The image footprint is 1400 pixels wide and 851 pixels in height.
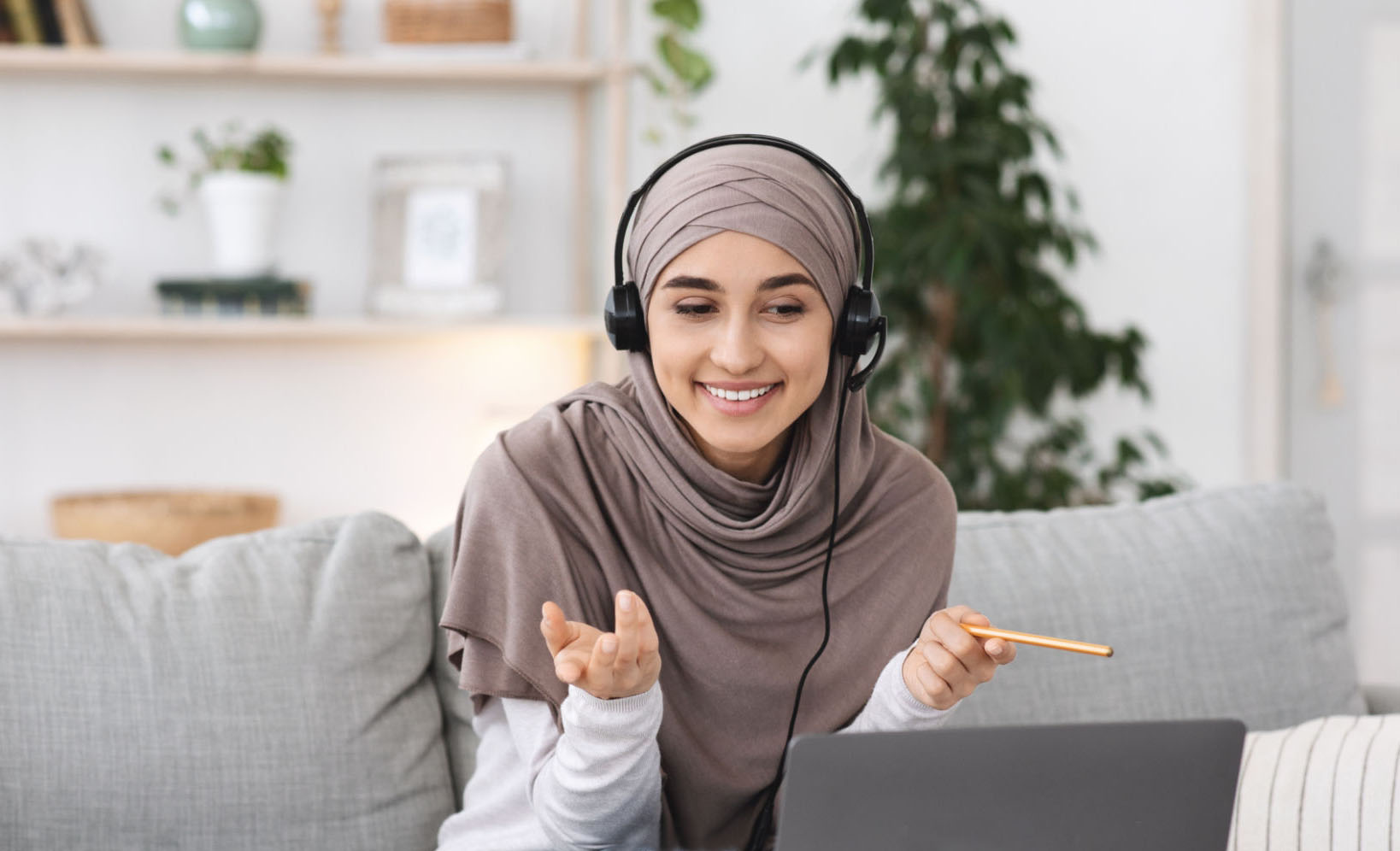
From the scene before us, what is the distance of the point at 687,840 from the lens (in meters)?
1.20

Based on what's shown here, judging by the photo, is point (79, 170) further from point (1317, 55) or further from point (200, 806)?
point (1317, 55)

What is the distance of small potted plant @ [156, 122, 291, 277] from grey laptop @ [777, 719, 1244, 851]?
2035 mm

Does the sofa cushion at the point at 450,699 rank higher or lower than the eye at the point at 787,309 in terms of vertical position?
lower

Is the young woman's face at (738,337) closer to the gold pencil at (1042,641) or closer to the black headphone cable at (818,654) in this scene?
the black headphone cable at (818,654)

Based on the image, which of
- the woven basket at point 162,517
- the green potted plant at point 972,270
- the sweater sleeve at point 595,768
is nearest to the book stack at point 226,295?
the woven basket at point 162,517

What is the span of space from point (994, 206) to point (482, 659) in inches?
65.8

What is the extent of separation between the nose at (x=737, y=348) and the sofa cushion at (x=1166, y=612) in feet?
1.68

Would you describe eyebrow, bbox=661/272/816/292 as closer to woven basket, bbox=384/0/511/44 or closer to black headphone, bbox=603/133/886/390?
black headphone, bbox=603/133/886/390

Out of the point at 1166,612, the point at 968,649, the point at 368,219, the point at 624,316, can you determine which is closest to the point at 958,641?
the point at 968,649

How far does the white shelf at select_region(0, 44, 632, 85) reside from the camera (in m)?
2.45

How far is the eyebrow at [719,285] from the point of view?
109 cm

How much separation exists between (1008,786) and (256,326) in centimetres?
199

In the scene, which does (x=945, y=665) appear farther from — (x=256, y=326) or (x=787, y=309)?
(x=256, y=326)

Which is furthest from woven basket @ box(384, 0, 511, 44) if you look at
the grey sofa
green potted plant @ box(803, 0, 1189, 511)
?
the grey sofa
